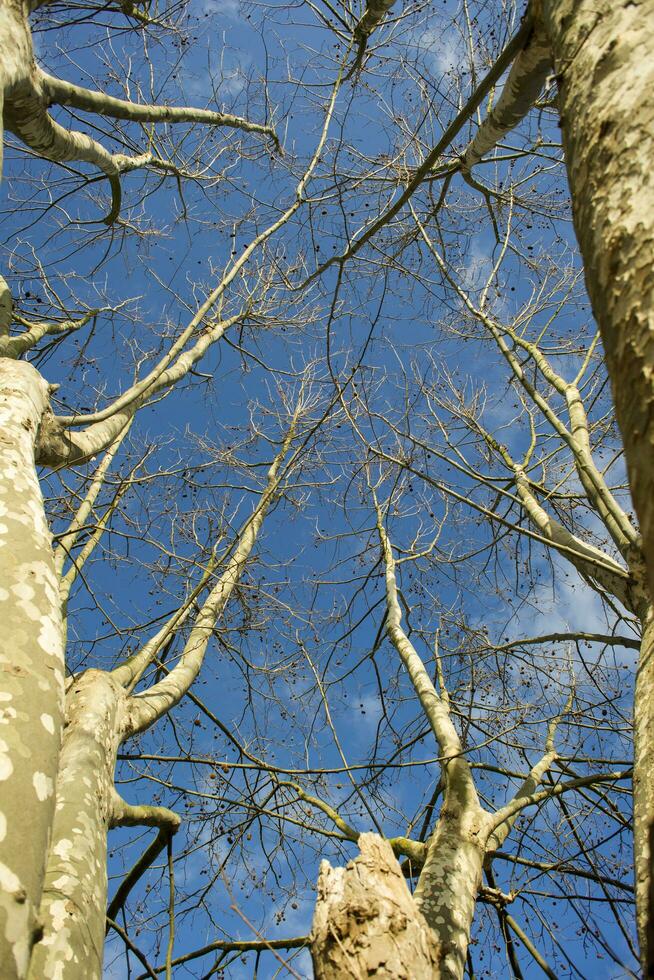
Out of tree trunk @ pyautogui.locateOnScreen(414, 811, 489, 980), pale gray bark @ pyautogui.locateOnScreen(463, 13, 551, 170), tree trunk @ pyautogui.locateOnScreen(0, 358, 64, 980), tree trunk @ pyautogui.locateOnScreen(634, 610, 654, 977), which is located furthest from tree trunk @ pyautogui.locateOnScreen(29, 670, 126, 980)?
pale gray bark @ pyautogui.locateOnScreen(463, 13, 551, 170)

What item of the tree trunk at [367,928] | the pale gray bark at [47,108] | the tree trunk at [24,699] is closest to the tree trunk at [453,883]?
the tree trunk at [367,928]

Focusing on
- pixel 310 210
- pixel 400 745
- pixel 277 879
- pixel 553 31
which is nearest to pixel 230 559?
pixel 400 745

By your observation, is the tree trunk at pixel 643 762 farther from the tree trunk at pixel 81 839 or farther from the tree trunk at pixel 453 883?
the tree trunk at pixel 81 839

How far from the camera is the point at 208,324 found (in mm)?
5793

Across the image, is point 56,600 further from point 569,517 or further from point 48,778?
point 569,517

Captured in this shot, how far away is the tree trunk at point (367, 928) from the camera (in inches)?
66.7

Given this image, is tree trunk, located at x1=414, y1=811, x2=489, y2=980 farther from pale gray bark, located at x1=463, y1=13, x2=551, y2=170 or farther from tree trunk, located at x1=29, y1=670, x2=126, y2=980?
pale gray bark, located at x1=463, y1=13, x2=551, y2=170

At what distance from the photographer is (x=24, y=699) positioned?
151 cm

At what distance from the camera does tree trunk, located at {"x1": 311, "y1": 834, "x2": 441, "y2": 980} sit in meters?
1.69

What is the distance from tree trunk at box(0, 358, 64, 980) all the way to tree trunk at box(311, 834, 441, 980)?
75cm

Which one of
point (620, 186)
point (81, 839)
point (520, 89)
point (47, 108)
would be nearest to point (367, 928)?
point (81, 839)

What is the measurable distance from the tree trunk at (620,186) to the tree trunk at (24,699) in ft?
3.43

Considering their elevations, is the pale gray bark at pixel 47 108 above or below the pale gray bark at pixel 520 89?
above

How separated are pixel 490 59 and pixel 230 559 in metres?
3.51
